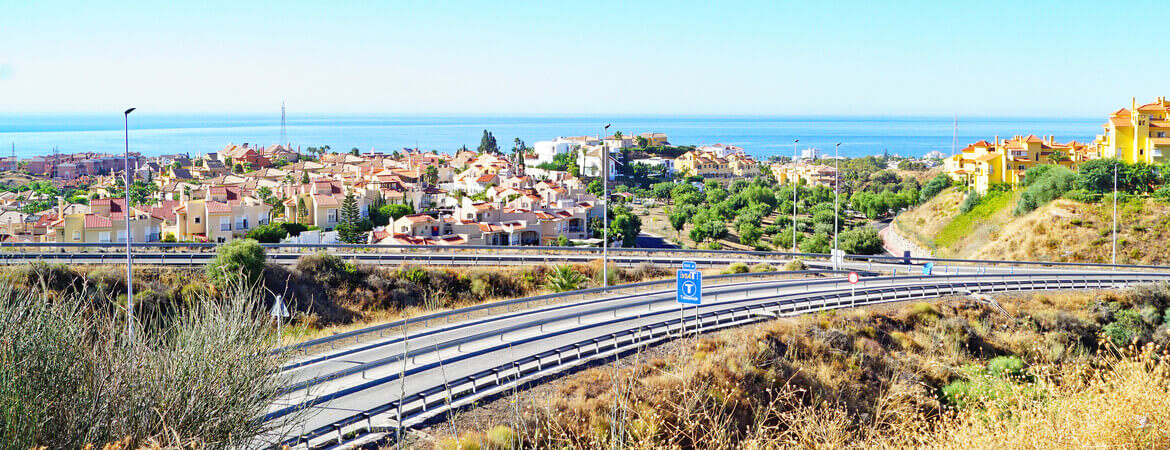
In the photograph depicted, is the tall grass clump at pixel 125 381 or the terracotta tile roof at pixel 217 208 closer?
the tall grass clump at pixel 125 381

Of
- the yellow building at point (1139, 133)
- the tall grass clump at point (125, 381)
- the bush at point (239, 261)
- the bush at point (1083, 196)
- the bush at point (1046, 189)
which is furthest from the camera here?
the yellow building at point (1139, 133)

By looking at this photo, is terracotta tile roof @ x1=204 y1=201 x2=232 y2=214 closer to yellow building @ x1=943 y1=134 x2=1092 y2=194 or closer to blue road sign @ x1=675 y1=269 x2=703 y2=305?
blue road sign @ x1=675 y1=269 x2=703 y2=305

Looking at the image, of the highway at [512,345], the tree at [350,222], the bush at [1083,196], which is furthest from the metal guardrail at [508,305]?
the tree at [350,222]

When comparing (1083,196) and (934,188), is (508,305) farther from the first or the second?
(934,188)

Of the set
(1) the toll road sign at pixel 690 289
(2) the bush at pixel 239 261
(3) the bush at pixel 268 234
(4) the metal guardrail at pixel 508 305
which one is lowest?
(3) the bush at pixel 268 234

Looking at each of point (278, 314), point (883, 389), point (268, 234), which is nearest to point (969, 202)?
point (268, 234)

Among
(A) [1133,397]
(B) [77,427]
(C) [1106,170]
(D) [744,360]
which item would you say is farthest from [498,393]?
(C) [1106,170]

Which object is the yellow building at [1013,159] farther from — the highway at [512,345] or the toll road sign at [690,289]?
the toll road sign at [690,289]

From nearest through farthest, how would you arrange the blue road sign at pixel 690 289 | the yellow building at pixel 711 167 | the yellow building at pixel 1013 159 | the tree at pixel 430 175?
1. the blue road sign at pixel 690 289
2. the yellow building at pixel 1013 159
3. the tree at pixel 430 175
4. the yellow building at pixel 711 167
